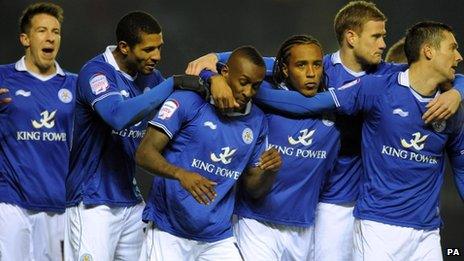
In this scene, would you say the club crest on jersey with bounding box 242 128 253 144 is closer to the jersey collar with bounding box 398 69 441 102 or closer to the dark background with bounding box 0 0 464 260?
the jersey collar with bounding box 398 69 441 102

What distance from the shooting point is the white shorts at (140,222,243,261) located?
4.67 meters

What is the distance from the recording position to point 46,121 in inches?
216

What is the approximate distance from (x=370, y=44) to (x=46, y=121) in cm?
187

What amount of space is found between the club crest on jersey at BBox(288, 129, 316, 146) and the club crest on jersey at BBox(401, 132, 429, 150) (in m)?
0.48

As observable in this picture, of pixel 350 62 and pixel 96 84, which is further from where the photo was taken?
pixel 350 62

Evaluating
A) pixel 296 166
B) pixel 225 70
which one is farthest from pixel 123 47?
pixel 296 166

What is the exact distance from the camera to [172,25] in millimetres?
7152

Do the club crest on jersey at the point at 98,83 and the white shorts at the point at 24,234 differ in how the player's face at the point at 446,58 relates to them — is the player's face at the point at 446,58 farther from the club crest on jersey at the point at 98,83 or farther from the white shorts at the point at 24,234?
the white shorts at the point at 24,234

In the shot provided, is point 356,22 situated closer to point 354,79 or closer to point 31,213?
point 354,79

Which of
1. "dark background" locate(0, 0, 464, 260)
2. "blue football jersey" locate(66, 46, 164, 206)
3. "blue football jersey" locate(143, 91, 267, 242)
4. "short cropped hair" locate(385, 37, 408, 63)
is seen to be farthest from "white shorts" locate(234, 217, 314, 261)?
"dark background" locate(0, 0, 464, 260)

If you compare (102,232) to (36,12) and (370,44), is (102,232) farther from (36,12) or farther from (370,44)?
(370,44)

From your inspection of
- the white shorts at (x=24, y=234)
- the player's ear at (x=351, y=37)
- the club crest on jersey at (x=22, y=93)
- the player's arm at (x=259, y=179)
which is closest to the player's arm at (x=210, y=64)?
the player's ear at (x=351, y=37)

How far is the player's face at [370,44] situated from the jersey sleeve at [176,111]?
1051 mm

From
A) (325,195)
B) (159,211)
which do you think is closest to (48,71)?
(159,211)
